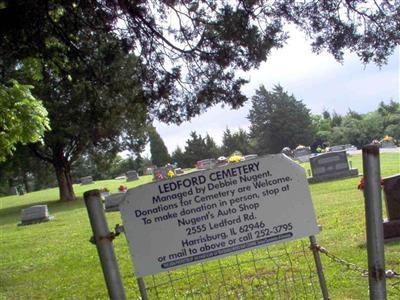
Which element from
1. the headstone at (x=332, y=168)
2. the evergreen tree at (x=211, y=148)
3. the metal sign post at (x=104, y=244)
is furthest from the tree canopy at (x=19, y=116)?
the evergreen tree at (x=211, y=148)

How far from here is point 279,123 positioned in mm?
82125

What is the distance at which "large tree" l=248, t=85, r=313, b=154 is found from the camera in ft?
265

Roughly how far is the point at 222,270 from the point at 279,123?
75.7 meters

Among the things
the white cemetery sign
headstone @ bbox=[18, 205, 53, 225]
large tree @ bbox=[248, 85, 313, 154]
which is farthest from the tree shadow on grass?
large tree @ bbox=[248, 85, 313, 154]

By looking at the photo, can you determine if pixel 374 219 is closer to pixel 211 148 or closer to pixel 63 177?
pixel 63 177

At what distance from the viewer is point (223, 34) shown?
8.23 m

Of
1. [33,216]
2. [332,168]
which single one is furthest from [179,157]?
[33,216]

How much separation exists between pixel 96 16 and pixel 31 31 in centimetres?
107

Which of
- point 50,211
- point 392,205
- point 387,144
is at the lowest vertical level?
point 387,144

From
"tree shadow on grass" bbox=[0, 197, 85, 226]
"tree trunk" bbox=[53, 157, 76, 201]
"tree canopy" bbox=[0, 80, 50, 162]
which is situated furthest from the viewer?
"tree trunk" bbox=[53, 157, 76, 201]

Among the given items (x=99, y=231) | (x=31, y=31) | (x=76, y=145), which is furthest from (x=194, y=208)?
(x=76, y=145)

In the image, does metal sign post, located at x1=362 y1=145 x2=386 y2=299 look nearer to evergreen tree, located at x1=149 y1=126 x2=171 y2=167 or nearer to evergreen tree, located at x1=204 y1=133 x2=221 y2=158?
evergreen tree, located at x1=204 y1=133 x2=221 y2=158

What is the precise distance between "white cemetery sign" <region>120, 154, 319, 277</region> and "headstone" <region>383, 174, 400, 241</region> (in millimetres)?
4972

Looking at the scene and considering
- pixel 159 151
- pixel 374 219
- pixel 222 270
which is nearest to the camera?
pixel 374 219
